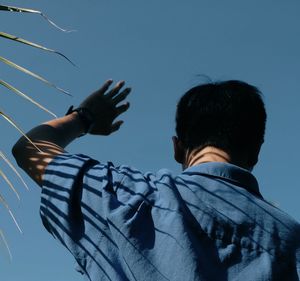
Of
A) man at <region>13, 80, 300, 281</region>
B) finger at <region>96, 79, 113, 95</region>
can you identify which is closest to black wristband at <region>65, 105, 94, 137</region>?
finger at <region>96, 79, 113, 95</region>

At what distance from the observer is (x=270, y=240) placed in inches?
45.4

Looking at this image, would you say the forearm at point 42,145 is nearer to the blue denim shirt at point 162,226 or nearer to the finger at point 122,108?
the blue denim shirt at point 162,226

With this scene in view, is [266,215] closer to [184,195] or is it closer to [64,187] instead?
[184,195]

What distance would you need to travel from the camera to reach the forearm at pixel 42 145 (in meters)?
1.29

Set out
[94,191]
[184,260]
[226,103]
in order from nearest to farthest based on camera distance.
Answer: [184,260] < [94,191] < [226,103]

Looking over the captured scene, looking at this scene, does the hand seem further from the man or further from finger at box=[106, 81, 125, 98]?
the man

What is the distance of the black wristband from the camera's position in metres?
1.63

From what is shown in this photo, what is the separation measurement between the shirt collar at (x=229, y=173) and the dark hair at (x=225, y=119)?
0.51 ft

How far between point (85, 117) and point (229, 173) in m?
0.59

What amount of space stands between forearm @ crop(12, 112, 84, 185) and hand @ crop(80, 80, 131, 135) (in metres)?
0.17

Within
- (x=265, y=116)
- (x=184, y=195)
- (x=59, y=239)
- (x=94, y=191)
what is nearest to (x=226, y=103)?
(x=265, y=116)

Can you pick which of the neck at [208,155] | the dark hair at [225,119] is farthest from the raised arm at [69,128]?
the neck at [208,155]

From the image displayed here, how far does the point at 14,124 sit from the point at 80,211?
295mm

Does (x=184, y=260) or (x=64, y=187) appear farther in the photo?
(x=64, y=187)
